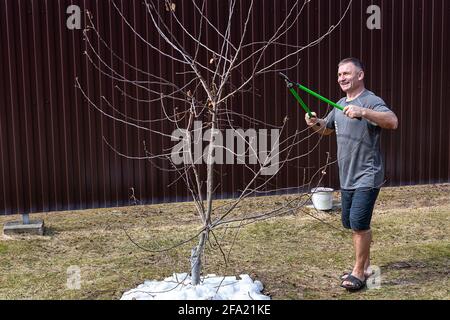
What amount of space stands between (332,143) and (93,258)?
3036 mm

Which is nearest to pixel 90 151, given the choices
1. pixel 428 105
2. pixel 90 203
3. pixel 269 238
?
pixel 90 203

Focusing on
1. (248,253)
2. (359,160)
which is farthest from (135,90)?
(359,160)

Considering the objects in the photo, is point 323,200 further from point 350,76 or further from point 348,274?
point 350,76

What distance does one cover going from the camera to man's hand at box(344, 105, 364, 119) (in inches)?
164

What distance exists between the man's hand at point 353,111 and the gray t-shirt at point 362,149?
21 cm

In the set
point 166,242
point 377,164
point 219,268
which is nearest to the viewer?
point 377,164

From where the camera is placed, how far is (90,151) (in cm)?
622

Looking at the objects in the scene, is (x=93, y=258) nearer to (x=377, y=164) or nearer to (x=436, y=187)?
(x=377, y=164)

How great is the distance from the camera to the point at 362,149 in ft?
14.5

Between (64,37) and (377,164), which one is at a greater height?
(64,37)

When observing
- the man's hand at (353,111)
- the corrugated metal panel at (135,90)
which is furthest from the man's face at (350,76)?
the corrugated metal panel at (135,90)

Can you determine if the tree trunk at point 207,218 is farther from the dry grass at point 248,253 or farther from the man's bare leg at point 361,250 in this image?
the man's bare leg at point 361,250

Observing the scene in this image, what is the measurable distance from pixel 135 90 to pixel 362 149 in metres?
2.73

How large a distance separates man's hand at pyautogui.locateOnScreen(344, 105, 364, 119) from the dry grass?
1.33 m
